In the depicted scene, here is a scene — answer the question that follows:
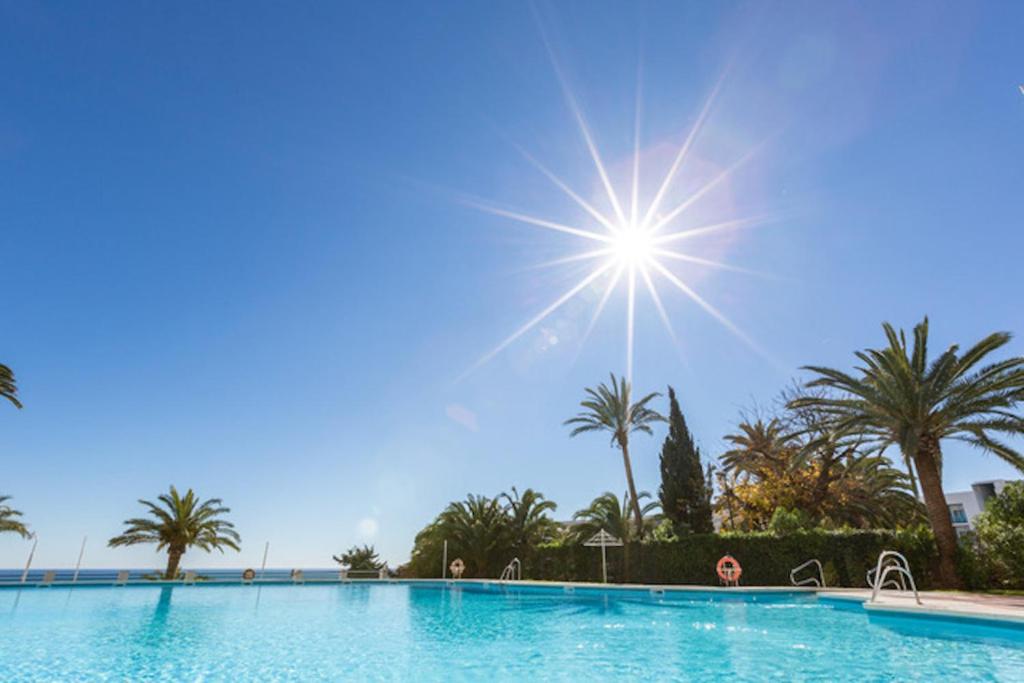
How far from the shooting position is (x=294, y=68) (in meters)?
11.2

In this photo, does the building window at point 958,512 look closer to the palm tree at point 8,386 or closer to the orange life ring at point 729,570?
the orange life ring at point 729,570

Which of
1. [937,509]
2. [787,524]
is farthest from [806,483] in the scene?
[937,509]

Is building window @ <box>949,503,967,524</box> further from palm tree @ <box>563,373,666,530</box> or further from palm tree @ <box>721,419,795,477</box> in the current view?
palm tree @ <box>563,373,666,530</box>

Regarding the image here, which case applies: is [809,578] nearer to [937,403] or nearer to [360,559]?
[937,403]

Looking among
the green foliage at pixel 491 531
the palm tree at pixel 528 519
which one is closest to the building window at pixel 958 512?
the green foliage at pixel 491 531

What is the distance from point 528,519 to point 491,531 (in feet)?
6.78

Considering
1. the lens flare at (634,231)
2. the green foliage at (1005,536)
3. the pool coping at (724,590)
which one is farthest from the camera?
the green foliage at (1005,536)

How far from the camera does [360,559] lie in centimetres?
3200

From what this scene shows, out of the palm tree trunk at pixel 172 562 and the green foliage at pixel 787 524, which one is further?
the palm tree trunk at pixel 172 562

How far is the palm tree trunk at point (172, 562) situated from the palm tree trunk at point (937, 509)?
32995 mm

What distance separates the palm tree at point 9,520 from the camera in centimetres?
2306

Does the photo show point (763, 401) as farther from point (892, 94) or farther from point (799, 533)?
point (892, 94)

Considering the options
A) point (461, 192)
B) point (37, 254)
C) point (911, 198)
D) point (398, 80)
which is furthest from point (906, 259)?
point (37, 254)

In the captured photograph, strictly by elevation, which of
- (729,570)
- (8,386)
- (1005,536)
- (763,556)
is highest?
(8,386)
